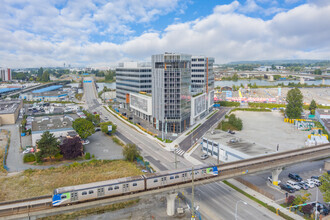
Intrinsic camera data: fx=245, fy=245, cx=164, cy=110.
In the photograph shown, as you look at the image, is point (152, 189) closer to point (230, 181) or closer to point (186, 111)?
point (230, 181)

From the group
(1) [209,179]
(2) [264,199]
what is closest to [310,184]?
(2) [264,199]

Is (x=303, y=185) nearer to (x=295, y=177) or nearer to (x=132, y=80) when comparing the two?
(x=295, y=177)

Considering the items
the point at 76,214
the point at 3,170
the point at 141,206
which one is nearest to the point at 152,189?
the point at 141,206

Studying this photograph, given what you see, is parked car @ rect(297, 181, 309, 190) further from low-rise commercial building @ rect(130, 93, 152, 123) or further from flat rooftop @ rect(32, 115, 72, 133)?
flat rooftop @ rect(32, 115, 72, 133)

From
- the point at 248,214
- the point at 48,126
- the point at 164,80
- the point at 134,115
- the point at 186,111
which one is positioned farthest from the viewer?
the point at 134,115

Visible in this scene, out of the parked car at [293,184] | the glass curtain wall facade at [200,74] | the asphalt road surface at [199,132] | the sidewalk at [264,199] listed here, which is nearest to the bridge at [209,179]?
the parked car at [293,184]

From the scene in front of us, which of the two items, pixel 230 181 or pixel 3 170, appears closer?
pixel 230 181
